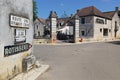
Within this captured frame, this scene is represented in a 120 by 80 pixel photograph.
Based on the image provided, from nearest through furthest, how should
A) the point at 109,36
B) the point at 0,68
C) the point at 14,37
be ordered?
the point at 0,68, the point at 14,37, the point at 109,36

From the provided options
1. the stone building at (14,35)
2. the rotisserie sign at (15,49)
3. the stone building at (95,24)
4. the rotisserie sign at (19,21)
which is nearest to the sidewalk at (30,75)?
the stone building at (14,35)

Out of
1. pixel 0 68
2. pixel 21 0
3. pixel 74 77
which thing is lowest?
pixel 74 77

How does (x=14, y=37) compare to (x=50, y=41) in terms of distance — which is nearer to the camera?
(x=14, y=37)

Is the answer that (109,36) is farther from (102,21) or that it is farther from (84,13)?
(84,13)

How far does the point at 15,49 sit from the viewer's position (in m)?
8.88

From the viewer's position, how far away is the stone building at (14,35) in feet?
25.6

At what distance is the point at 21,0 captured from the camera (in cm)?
936

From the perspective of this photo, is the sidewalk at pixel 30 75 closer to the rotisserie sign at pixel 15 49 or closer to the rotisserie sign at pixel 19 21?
the rotisserie sign at pixel 15 49

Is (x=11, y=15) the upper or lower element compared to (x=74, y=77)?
upper

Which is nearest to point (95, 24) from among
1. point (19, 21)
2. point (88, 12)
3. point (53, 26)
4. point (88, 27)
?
point (88, 27)

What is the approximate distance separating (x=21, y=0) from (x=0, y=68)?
3.29 meters

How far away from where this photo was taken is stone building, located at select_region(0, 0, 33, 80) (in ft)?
25.6

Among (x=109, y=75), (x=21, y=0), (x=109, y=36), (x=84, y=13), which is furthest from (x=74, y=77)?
(x=109, y=36)

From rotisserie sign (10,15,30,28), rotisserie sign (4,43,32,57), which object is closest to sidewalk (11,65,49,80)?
rotisserie sign (4,43,32,57)
